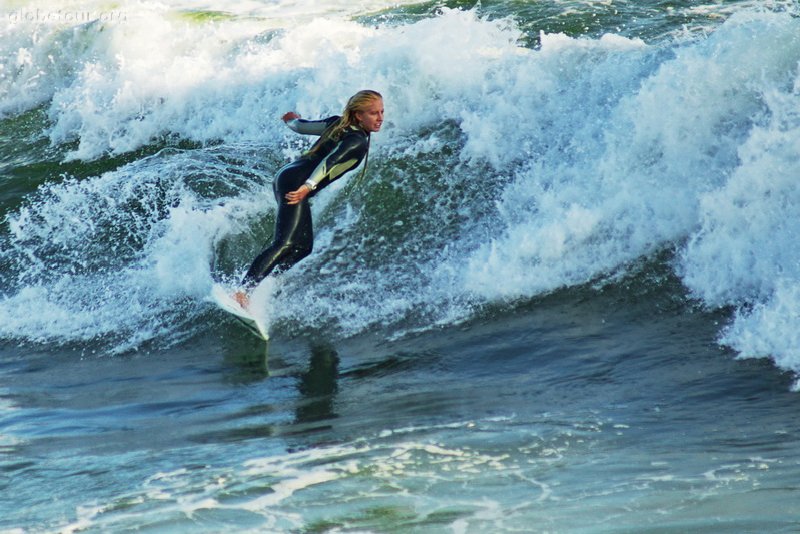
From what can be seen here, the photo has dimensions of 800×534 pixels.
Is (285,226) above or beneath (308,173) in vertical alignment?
beneath

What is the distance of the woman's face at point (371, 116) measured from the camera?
6.65m

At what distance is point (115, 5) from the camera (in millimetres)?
16938

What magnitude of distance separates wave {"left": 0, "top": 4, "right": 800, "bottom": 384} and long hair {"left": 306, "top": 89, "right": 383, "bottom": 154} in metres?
1.22

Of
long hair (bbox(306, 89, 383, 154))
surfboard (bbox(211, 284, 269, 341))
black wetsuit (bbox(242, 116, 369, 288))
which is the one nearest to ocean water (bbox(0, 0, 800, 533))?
surfboard (bbox(211, 284, 269, 341))

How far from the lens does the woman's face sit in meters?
6.65

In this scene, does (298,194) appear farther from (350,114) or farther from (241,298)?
(241,298)

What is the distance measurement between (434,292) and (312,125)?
4.79 ft

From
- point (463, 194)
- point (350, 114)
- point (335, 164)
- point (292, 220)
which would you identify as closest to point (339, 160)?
point (335, 164)

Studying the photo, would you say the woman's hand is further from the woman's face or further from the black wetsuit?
the woman's face

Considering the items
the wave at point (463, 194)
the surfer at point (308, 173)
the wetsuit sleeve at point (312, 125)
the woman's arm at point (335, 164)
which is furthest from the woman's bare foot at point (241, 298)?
the wetsuit sleeve at point (312, 125)

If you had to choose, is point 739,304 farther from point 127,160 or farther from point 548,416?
point 127,160

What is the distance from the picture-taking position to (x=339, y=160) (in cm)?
665

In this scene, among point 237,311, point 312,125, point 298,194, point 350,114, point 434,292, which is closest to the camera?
point 298,194

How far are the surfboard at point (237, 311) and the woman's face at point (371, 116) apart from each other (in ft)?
4.85
